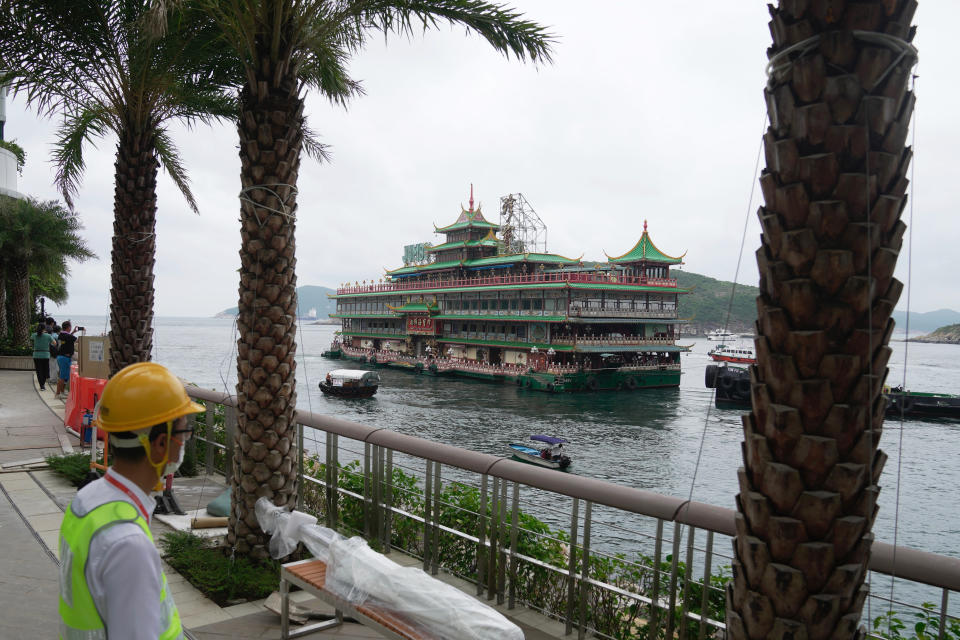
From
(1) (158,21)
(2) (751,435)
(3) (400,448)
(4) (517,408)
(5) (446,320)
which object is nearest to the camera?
(2) (751,435)

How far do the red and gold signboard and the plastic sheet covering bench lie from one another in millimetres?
55979

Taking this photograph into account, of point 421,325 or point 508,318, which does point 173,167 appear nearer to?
point 508,318

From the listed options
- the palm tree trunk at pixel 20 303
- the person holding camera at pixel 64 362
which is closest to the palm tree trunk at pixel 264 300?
the person holding camera at pixel 64 362

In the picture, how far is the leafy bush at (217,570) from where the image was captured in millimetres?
4883

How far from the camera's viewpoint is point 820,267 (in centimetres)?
203

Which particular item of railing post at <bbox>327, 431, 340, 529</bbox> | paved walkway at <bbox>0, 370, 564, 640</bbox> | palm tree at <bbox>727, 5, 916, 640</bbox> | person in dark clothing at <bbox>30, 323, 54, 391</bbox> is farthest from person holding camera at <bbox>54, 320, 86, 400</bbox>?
palm tree at <bbox>727, 5, 916, 640</bbox>

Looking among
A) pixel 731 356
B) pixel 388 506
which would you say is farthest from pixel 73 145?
pixel 731 356

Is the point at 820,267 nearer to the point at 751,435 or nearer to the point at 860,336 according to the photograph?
the point at 860,336

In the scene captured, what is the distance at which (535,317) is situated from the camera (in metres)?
49.2

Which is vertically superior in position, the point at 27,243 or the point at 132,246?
the point at 27,243

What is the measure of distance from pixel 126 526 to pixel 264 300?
3694mm

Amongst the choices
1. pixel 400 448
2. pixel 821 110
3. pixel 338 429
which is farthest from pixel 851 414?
pixel 338 429

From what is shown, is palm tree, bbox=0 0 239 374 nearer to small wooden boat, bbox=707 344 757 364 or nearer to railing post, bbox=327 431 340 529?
railing post, bbox=327 431 340 529

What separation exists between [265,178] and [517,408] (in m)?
36.1
